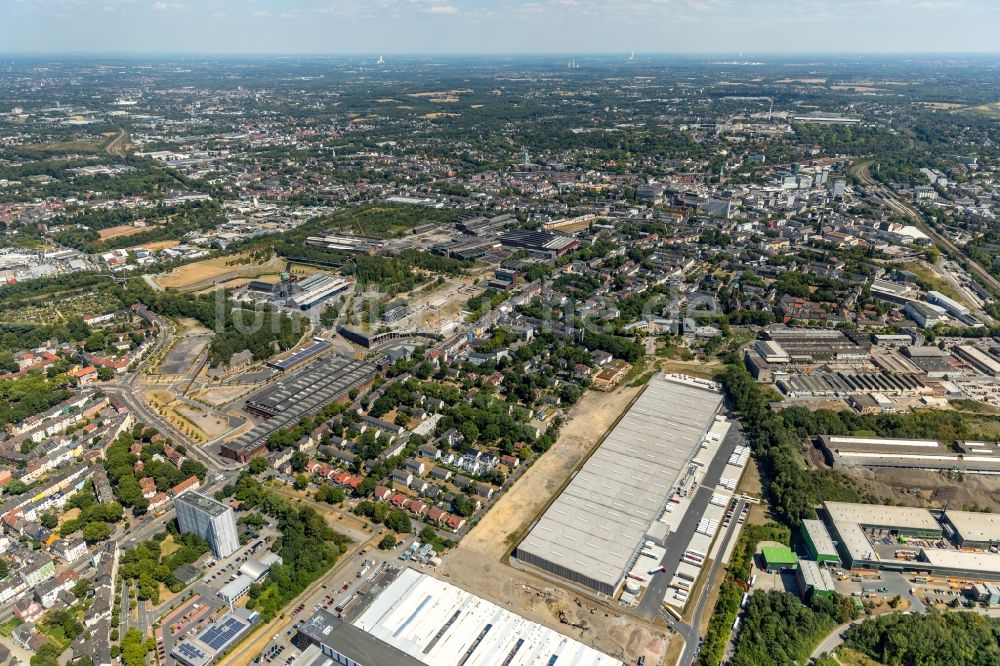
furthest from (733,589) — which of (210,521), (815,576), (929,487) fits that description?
(210,521)

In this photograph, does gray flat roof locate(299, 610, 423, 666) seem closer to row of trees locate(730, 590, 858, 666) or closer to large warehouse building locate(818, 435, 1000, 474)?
row of trees locate(730, 590, 858, 666)

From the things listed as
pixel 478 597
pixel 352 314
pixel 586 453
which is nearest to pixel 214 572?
pixel 478 597

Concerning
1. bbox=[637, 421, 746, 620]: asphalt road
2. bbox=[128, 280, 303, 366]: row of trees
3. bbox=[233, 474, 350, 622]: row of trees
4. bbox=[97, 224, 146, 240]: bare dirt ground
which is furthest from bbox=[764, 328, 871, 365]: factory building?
bbox=[97, 224, 146, 240]: bare dirt ground

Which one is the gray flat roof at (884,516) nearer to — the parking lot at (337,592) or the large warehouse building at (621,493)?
the large warehouse building at (621,493)

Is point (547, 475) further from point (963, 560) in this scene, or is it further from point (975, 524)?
point (975, 524)

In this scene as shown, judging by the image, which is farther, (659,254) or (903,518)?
(659,254)

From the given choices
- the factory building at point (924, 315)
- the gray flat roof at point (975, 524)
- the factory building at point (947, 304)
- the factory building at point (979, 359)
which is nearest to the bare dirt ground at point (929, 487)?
the gray flat roof at point (975, 524)

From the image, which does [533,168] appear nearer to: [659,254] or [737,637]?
[659,254]
